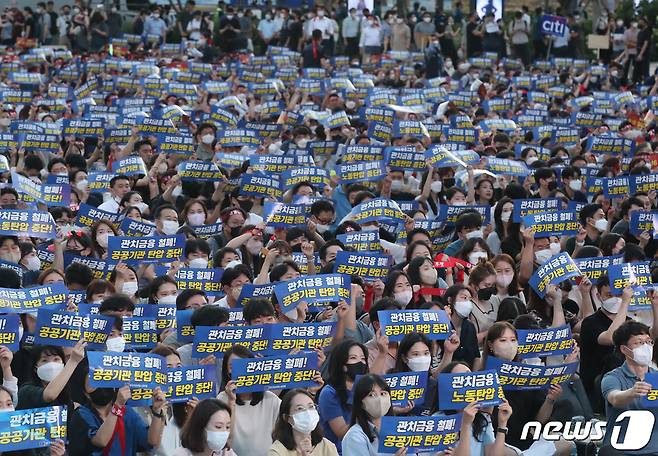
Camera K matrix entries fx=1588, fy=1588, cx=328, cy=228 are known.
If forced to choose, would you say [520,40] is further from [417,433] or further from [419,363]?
[417,433]

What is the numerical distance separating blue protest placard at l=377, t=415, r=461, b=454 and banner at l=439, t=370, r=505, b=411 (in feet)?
0.71

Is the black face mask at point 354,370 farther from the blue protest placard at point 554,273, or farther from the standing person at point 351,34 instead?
the standing person at point 351,34

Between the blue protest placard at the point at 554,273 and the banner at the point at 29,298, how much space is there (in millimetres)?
3512

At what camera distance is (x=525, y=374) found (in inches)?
389

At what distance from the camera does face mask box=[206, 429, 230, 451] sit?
825 cm

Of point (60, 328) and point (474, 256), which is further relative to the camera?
point (474, 256)

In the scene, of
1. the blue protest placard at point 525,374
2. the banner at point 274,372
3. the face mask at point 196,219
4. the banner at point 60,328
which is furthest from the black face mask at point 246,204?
the banner at point 274,372

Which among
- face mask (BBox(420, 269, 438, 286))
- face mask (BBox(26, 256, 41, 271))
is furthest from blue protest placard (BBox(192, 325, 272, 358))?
face mask (BBox(26, 256, 41, 271))

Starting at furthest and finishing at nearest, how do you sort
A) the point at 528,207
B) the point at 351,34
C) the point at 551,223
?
the point at 351,34
the point at 528,207
the point at 551,223

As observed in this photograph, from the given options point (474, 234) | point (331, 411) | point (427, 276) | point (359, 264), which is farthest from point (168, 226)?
point (331, 411)

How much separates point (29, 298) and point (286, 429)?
2732 millimetres

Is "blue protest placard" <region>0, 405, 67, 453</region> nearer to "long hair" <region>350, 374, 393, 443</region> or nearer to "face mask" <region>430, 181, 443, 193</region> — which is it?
"long hair" <region>350, 374, 393, 443</region>

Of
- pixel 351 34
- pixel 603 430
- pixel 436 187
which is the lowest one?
pixel 351 34

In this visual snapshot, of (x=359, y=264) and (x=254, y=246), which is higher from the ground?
(x=359, y=264)
